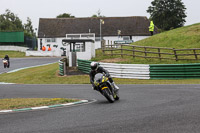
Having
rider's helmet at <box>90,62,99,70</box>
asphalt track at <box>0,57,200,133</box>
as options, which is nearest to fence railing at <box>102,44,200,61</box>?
rider's helmet at <box>90,62,99,70</box>

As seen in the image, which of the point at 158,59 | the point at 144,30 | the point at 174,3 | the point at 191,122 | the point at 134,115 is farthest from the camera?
the point at 174,3

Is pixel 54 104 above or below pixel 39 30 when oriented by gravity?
below

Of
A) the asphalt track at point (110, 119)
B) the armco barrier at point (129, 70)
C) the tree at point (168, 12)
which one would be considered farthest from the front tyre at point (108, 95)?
the tree at point (168, 12)

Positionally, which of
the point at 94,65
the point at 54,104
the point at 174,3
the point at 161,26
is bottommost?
the point at 54,104

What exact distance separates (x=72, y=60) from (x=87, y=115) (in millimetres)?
20715

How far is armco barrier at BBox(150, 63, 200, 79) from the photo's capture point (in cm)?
2192

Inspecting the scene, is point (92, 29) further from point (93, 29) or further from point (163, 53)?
point (163, 53)

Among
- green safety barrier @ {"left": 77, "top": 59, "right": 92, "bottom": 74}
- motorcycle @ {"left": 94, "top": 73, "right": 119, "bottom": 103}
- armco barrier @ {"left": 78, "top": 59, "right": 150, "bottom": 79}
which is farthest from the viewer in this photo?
green safety barrier @ {"left": 77, "top": 59, "right": 92, "bottom": 74}

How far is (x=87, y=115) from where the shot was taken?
854 cm

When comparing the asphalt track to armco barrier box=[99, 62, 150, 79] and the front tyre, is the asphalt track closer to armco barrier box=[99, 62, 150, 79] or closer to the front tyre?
the front tyre

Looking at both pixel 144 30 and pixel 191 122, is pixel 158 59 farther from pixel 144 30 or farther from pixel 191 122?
pixel 144 30

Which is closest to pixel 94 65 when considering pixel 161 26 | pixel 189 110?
pixel 189 110

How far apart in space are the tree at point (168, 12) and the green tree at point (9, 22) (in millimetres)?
54854

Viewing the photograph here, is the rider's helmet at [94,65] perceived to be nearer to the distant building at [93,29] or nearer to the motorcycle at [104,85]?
the motorcycle at [104,85]
